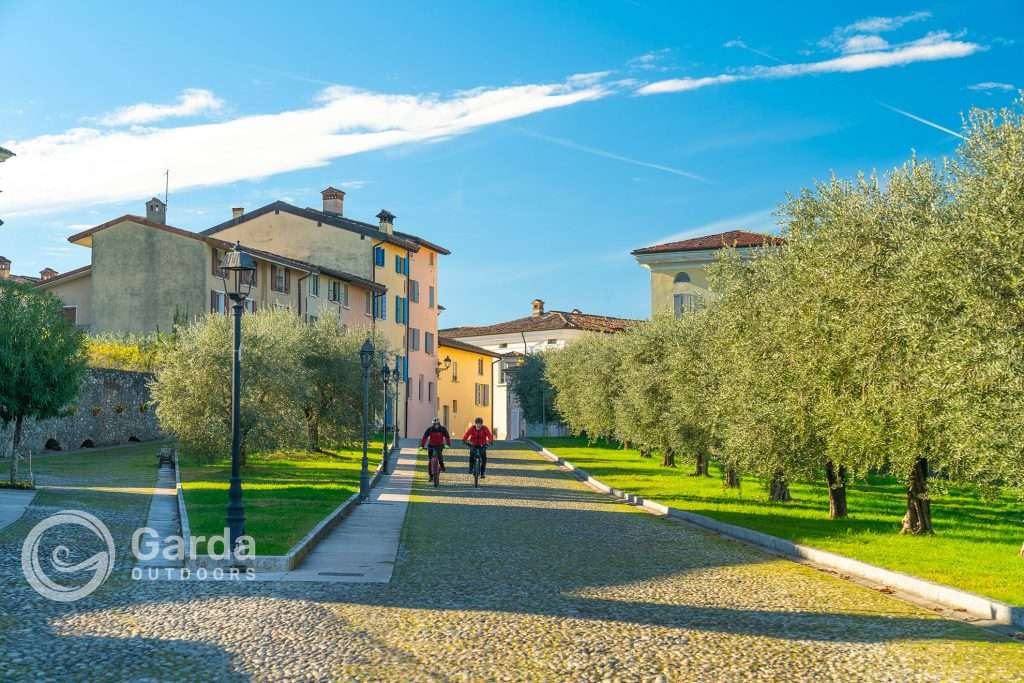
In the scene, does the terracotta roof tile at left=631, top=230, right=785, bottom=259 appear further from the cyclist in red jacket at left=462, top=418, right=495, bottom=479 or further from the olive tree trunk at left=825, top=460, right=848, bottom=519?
the olive tree trunk at left=825, top=460, right=848, bottom=519

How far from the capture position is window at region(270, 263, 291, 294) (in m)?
53.7

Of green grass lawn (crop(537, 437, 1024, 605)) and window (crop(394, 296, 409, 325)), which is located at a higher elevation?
window (crop(394, 296, 409, 325))

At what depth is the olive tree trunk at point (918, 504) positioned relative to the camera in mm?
17625

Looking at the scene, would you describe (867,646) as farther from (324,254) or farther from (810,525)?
(324,254)

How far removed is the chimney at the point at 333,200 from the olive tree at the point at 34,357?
155 feet

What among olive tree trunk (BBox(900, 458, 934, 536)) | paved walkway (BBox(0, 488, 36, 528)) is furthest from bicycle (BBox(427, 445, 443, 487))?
olive tree trunk (BBox(900, 458, 934, 536))

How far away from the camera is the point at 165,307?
48.5m

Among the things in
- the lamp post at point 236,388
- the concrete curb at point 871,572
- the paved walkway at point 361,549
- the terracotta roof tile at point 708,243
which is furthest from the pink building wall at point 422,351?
the lamp post at point 236,388

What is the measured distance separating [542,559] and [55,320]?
14.7 metres

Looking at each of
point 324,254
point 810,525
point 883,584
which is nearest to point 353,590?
point 883,584

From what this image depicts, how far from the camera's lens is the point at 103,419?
38750 millimetres

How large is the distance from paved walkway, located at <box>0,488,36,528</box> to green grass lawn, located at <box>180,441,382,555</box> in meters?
2.60

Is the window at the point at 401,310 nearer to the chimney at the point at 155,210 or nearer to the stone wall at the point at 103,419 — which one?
A: the chimney at the point at 155,210

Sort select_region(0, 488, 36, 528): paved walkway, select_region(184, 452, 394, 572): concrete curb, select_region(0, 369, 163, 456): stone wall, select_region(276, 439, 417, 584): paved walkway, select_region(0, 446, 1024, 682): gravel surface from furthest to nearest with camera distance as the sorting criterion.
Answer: select_region(0, 369, 163, 456): stone wall, select_region(0, 488, 36, 528): paved walkway, select_region(184, 452, 394, 572): concrete curb, select_region(276, 439, 417, 584): paved walkway, select_region(0, 446, 1024, 682): gravel surface
